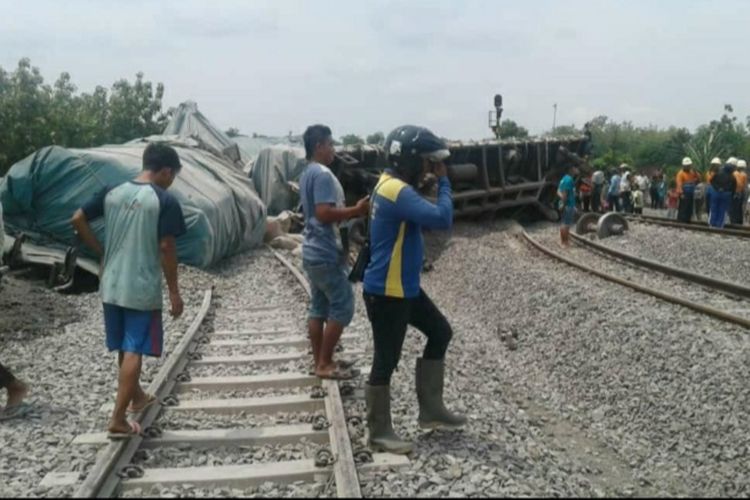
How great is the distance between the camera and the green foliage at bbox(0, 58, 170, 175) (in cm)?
2425

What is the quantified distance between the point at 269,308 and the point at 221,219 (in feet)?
12.9

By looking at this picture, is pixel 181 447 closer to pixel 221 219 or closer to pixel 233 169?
pixel 221 219

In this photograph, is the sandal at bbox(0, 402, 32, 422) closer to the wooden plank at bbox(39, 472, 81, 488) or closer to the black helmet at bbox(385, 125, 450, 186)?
the wooden plank at bbox(39, 472, 81, 488)

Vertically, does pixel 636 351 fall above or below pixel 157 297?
below

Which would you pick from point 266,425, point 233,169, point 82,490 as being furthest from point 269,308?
point 233,169

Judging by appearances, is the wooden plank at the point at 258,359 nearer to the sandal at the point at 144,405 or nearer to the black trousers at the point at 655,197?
the sandal at the point at 144,405

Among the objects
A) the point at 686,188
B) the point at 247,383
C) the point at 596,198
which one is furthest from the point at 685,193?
the point at 247,383

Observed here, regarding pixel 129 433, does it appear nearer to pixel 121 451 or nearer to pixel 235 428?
pixel 121 451

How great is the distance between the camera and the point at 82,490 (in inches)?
139

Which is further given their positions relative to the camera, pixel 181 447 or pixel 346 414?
pixel 346 414

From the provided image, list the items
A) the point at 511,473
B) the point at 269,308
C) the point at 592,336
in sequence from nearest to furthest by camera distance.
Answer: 1. the point at 511,473
2. the point at 592,336
3. the point at 269,308

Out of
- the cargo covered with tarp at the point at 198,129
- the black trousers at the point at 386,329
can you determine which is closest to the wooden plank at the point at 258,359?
the black trousers at the point at 386,329

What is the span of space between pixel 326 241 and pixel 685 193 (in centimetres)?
1652

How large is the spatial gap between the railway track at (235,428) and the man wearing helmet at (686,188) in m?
15.1
